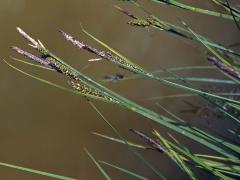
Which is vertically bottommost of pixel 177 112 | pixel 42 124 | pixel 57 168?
pixel 57 168

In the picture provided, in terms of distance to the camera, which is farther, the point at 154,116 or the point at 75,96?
the point at 75,96

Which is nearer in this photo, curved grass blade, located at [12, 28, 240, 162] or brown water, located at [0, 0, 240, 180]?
curved grass blade, located at [12, 28, 240, 162]

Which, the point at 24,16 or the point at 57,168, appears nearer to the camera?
the point at 57,168

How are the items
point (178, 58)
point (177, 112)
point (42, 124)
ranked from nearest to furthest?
point (177, 112) → point (42, 124) → point (178, 58)

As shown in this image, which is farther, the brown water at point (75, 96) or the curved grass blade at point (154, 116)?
the brown water at point (75, 96)

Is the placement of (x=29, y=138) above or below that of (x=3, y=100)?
below

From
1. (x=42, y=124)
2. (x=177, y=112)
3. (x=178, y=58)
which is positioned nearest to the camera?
(x=177, y=112)

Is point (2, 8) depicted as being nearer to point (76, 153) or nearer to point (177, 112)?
point (76, 153)

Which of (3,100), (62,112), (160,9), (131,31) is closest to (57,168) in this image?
(62,112)
